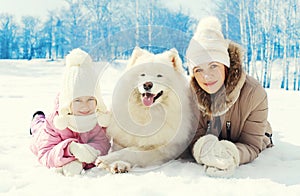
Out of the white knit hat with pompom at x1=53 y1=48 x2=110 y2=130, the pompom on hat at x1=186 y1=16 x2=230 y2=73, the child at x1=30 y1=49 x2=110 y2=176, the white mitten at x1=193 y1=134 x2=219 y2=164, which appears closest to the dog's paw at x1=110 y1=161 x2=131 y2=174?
the child at x1=30 y1=49 x2=110 y2=176

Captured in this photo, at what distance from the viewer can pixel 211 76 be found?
1.87 m

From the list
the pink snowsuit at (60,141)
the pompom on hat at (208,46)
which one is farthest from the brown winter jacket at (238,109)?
the pink snowsuit at (60,141)

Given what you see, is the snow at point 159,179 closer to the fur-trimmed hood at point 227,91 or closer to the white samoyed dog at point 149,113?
the white samoyed dog at point 149,113

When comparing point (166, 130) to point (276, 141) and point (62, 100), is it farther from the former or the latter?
point (276, 141)

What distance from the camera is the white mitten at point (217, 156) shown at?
5.59ft

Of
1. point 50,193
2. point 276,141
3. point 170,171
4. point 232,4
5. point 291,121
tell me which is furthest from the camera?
point 232,4

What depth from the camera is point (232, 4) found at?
14.5 m

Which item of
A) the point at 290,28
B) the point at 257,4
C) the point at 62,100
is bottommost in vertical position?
the point at 62,100

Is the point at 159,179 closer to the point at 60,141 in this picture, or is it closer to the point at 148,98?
the point at 148,98

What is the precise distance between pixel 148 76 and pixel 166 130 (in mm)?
314

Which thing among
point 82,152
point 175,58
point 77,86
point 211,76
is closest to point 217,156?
point 211,76

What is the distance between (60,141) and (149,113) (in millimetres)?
540

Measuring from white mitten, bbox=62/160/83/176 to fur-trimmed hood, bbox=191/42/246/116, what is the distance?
0.76m

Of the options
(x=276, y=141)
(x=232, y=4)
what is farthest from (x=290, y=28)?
(x=276, y=141)
